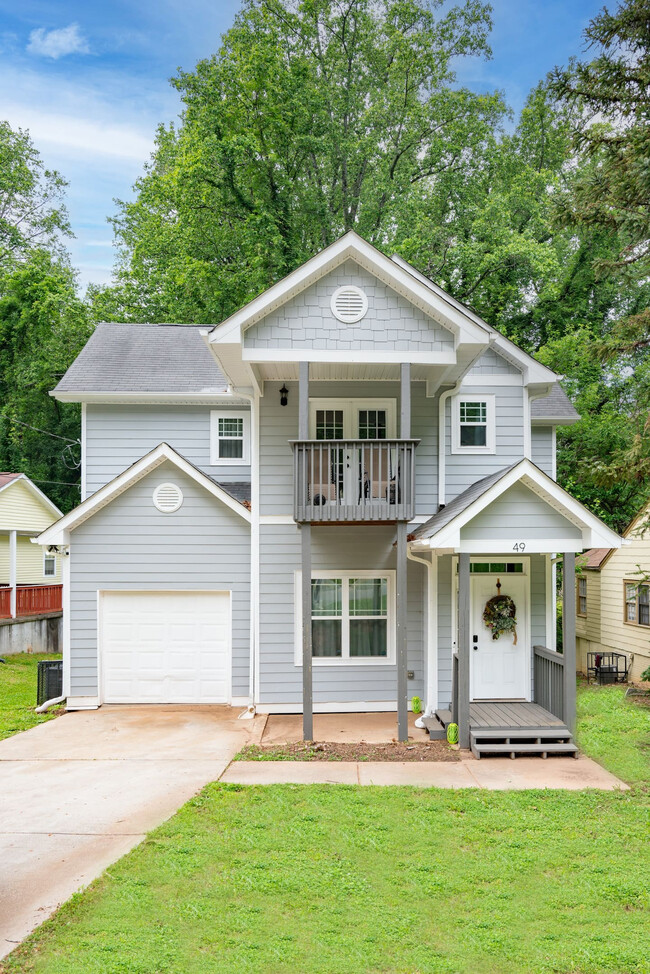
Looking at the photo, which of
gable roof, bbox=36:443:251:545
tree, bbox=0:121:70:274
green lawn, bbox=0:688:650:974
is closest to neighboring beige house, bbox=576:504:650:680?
gable roof, bbox=36:443:251:545

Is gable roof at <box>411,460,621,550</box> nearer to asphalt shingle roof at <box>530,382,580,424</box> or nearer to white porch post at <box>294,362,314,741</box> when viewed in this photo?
white porch post at <box>294,362,314,741</box>

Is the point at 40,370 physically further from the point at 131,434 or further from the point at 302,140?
the point at 131,434

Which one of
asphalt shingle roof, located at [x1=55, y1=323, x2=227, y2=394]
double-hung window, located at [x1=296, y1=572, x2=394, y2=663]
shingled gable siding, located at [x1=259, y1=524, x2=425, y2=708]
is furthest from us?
asphalt shingle roof, located at [x1=55, y1=323, x2=227, y2=394]

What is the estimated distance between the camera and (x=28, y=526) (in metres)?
22.0

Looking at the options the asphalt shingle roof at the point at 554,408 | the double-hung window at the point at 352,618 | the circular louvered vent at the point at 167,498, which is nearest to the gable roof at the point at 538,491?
the double-hung window at the point at 352,618

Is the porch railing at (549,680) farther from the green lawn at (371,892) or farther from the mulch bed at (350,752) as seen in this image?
the green lawn at (371,892)

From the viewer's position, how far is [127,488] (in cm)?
1131

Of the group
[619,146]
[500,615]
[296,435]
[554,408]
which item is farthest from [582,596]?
[619,146]

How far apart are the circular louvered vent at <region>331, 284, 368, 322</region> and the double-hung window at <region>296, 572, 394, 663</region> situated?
427 centimetres

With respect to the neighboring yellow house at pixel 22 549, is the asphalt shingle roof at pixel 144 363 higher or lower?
higher

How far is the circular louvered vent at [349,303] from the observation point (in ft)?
32.0

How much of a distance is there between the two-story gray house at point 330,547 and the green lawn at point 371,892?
11.1 feet

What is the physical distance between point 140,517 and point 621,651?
41.7 ft

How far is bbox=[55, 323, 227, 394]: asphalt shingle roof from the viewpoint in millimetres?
12688
